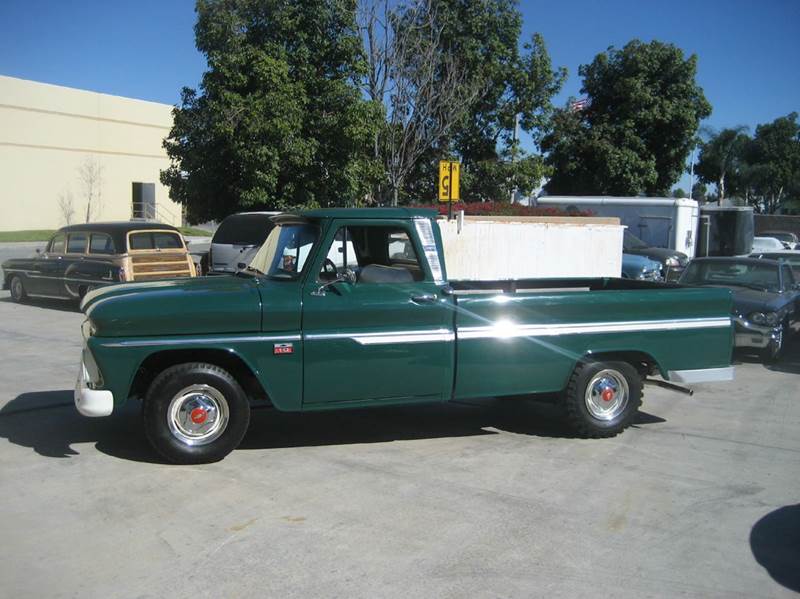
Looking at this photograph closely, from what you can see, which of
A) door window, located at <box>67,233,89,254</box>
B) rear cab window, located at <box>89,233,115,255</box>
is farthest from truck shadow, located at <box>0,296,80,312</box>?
rear cab window, located at <box>89,233,115,255</box>

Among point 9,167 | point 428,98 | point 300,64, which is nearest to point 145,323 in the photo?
point 300,64

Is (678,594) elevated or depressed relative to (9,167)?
depressed

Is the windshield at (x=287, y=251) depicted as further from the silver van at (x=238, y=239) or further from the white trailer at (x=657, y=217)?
the white trailer at (x=657, y=217)

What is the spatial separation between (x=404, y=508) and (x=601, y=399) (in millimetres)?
2519

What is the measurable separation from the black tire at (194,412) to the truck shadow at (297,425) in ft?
1.04

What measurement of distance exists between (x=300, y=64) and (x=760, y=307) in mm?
11777

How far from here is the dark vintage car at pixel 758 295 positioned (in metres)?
10.8

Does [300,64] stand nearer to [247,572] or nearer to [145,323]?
[145,323]

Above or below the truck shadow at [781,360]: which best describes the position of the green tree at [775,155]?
above

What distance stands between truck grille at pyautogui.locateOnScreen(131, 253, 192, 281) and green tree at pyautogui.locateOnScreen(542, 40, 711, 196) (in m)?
22.9

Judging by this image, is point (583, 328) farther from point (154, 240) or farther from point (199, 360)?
point (154, 240)

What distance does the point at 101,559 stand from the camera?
4.25m

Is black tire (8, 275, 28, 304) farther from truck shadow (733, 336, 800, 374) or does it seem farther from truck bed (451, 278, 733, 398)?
truck shadow (733, 336, 800, 374)

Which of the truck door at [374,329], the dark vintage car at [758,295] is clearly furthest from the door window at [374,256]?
the dark vintage car at [758,295]
